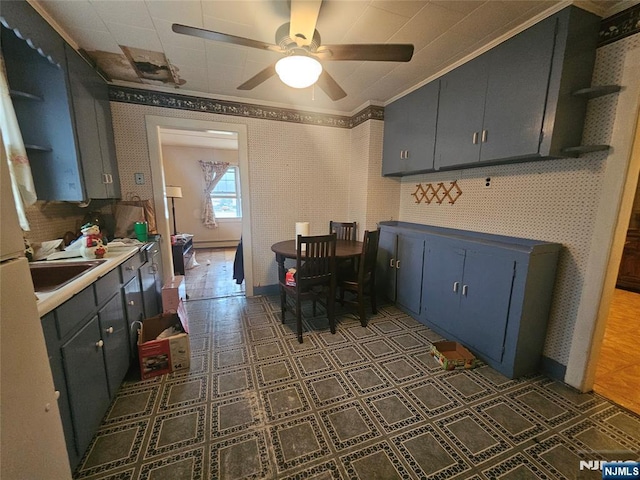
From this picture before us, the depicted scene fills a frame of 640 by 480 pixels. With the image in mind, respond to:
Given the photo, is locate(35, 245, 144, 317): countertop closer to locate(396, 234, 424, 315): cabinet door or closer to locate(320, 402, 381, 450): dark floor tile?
locate(320, 402, 381, 450): dark floor tile

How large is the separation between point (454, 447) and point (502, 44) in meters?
2.73

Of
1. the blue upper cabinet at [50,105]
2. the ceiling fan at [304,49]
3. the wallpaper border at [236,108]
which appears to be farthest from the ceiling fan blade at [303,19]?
the wallpaper border at [236,108]

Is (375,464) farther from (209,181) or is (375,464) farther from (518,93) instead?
(209,181)

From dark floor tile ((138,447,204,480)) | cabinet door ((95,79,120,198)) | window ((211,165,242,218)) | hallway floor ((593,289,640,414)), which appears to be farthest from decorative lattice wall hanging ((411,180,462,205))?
window ((211,165,242,218))

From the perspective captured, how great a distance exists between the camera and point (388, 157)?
3195mm

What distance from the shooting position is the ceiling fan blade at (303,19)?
124cm

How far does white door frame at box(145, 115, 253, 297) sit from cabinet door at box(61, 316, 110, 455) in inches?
73.9

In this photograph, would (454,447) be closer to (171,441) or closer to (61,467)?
(171,441)

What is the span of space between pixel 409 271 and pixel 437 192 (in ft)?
3.22

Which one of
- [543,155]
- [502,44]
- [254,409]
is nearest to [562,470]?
[254,409]

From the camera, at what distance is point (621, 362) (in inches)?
81.6

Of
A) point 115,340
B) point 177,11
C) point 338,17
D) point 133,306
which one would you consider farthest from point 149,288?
point 338,17

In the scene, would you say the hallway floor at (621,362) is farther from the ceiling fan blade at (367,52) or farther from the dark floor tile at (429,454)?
the ceiling fan blade at (367,52)

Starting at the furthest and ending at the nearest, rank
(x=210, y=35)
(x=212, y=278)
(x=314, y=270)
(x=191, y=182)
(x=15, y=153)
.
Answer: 1. (x=191, y=182)
2. (x=212, y=278)
3. (x=314, y=270)
4. (x=15, y=153)
5. (x=210, y=35)
